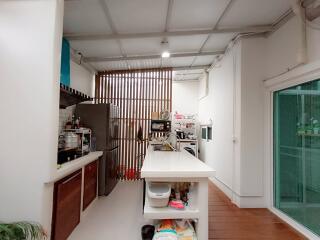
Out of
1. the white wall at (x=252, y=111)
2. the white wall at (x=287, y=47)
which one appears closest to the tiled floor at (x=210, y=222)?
the white wall at (x=252, y=111)

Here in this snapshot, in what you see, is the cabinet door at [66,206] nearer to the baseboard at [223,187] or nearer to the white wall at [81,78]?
the white wall at [81,78]

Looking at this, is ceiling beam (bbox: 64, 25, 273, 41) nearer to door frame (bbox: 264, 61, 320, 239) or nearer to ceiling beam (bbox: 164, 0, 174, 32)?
ceiling beam (bbox: 164, 0, 174, 32)

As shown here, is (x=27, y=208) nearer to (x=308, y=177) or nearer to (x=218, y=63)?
(x=308, y=177)

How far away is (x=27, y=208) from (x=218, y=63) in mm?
4859

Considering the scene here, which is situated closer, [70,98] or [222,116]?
[70,98]

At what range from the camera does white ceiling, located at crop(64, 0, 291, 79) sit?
110 inches

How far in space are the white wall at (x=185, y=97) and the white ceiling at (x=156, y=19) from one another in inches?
122

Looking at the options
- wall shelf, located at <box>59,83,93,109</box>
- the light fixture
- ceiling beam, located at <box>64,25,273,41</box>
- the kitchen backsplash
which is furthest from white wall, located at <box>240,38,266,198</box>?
the kitchen backsplash

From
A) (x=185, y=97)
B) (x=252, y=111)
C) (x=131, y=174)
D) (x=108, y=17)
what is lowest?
(x=131, y=174)

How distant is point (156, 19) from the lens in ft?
10.4

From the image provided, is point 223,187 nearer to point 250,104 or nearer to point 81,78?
point 250,104

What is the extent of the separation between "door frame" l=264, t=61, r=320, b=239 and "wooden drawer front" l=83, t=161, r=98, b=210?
3096mm

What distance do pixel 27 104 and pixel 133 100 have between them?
4113 millimetres

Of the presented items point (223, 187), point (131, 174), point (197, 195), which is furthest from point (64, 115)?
point (223, 187)
